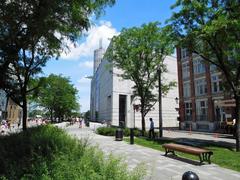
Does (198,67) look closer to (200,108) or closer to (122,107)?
(200,108)

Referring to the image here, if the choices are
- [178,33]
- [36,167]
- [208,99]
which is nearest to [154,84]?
[178,33]

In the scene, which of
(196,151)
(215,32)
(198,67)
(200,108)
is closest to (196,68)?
(198,67)

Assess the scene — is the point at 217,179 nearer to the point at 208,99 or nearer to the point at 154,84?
the point at 154,84

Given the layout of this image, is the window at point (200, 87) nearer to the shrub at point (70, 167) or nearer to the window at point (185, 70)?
the window at point (185, 70)

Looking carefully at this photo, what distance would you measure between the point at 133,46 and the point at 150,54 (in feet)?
6.08

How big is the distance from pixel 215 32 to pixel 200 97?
28.1 metres

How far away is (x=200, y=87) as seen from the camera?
43094 mm

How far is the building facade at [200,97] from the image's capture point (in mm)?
38531

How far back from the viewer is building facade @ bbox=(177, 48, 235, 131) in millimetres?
38531

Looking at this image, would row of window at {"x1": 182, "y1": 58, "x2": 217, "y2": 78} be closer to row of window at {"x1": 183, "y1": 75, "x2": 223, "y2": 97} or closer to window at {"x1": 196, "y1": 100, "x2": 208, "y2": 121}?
row of window at {"x1": 183, "y1": 75, "x2": 223, "y2": 97}

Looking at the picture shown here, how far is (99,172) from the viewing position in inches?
223

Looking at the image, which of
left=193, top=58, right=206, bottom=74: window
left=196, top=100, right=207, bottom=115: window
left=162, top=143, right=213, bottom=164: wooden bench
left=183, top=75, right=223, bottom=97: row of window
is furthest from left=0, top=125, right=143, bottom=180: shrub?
left=193, top=58, right=206, bottom=74: window

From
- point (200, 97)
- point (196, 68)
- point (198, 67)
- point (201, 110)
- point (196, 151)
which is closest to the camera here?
point (196, 151)

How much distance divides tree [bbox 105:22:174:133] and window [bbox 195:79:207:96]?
16.6 m
